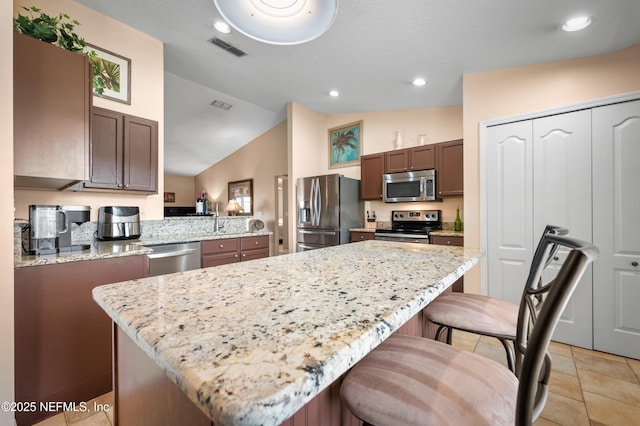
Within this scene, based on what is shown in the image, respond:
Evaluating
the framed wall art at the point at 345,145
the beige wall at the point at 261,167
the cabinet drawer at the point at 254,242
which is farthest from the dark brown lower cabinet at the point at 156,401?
the beige wall at the point at 261,167

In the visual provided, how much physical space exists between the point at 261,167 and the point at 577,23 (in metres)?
5.76

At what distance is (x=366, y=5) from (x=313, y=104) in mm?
2356

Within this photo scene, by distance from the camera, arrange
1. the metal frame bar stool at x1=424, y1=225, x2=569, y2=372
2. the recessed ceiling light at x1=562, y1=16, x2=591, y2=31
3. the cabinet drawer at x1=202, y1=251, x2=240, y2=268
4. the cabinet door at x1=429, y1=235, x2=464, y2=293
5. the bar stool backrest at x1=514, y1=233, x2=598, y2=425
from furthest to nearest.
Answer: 1. the cabinet door at x1=429, y1=235, x2=464, y2=293
2. the cabinet drawer at x1=202, y1=251, x2=240, y2=268
3. the recessed ceiling light at x1=562, y1=16, x2=591, y2=31
4. the metal frame bar stool at x1=424, y1=225, x2=569, y2=372
5. the bar stool backrest at x1=514, y1=233, x2=598, y2=425

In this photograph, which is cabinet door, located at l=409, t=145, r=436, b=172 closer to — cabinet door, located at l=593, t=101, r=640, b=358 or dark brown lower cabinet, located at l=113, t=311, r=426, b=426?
cabinet door, located at l=593, t=101, r=640, b=358

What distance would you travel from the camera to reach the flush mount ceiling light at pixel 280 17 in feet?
3.71

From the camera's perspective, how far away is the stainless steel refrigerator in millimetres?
4000

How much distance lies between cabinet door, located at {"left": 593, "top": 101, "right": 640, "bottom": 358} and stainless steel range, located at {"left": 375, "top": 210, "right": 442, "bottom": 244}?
5.01 ft

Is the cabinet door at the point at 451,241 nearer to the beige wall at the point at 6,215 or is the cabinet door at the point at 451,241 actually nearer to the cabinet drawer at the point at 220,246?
the cabinet drawer at the point at 220,246

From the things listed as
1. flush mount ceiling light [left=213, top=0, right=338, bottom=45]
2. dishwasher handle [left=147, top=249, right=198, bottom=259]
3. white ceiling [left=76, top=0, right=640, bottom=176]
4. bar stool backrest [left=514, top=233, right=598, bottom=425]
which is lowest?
dishwasher handle [left=147, top=249, right=198, bottom=259]

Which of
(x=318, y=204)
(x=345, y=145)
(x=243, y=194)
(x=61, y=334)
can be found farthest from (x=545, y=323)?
(x=243, y=194)

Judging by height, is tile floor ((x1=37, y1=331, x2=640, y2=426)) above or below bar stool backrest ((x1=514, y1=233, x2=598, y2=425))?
below

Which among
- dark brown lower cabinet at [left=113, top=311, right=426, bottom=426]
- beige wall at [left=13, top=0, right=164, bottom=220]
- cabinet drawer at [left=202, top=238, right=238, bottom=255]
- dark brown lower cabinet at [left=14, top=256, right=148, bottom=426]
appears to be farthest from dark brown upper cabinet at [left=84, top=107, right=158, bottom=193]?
dark brown lower cabinet at [left=113, top=311, right=426, bottom=426]

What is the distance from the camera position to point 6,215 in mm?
1224

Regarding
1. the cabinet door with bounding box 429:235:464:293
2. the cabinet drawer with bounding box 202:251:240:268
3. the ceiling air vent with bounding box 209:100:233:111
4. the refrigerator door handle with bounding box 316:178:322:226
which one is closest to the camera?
the cabinet drawer with bounding box 202:251:240:268
